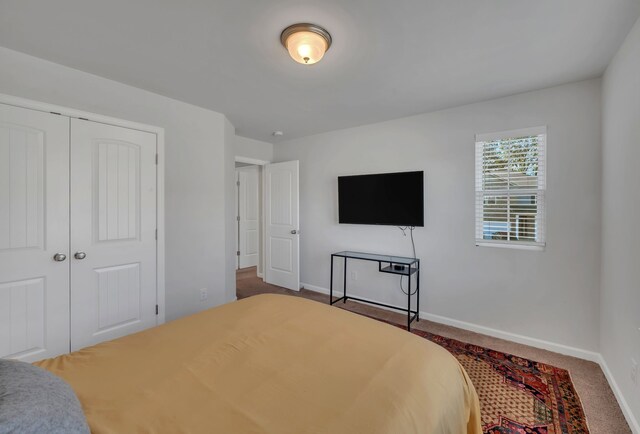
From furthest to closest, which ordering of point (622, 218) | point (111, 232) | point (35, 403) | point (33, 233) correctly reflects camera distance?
point (111, 232) → point (33, 233) → point (622, 218) → point (35, 403)

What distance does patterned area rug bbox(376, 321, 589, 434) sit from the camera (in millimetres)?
1700

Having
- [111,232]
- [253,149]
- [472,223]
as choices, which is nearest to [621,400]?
[472,223]

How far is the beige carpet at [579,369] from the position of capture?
1.75 metres

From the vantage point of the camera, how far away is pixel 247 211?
605 centimetres

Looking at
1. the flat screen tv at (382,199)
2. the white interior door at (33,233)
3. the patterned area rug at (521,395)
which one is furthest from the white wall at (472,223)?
the white interior door at (33,233)

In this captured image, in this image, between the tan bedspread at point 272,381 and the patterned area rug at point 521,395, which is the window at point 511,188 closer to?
the patterned area rug at point 521,395

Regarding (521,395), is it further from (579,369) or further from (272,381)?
(272,381)

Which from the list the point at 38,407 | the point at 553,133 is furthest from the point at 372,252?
the point at 38,407

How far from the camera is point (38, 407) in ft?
2.24

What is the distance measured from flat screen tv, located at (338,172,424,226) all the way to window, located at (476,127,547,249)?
24.3 inches

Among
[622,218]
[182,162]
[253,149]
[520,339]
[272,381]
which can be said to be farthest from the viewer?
[253,149]

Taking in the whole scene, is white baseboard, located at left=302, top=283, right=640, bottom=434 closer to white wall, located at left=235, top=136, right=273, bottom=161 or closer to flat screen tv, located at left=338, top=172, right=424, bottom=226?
flat screen tv, located at left=338, top=172, right=424, bottom=226

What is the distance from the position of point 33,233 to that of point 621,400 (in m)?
4.32

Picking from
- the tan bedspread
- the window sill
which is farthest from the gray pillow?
the window sill
